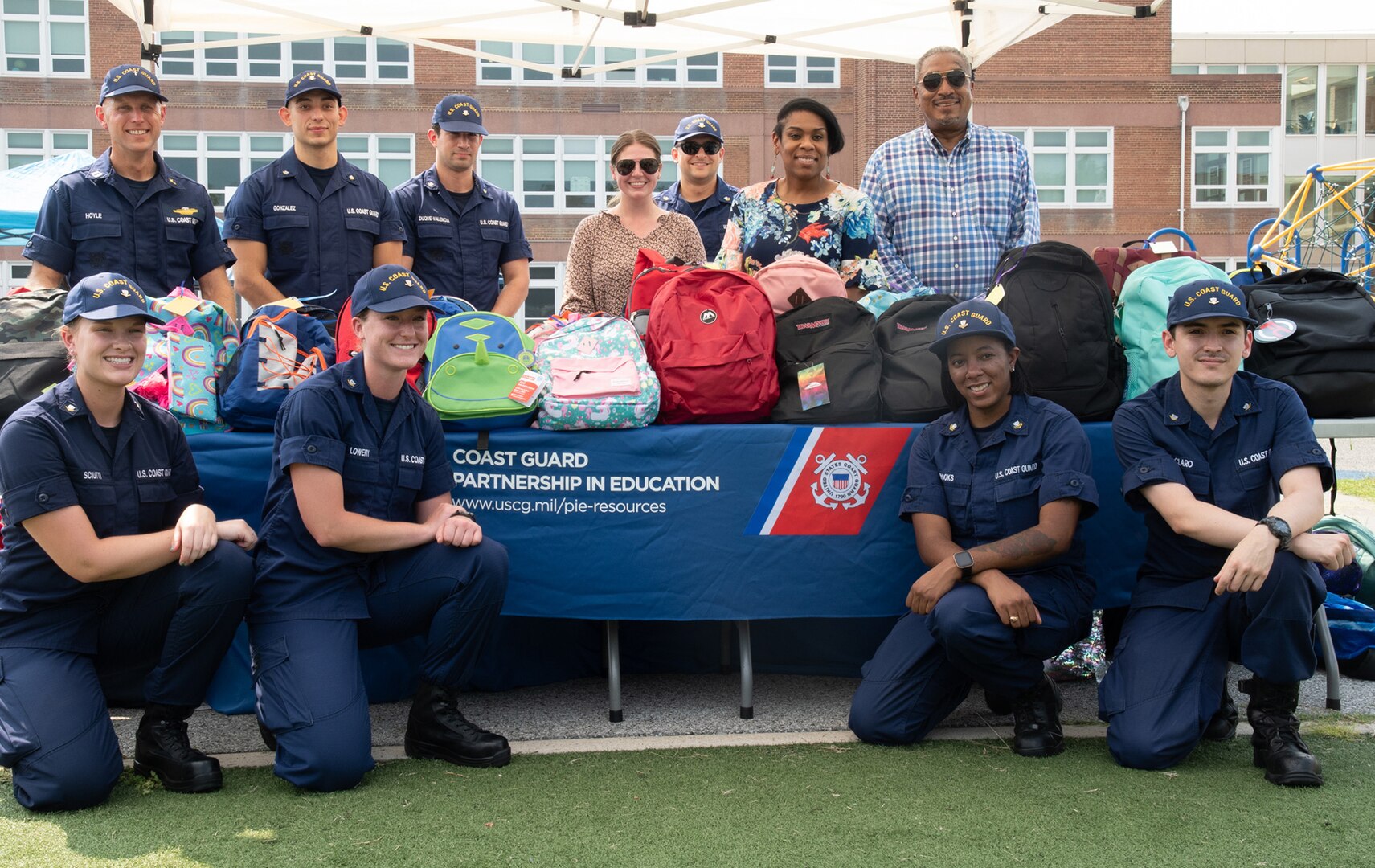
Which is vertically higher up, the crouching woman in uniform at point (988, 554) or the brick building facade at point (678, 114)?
the brick building facade at point (678, 114)

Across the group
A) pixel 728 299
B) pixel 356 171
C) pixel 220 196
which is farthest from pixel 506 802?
pixel 220 196

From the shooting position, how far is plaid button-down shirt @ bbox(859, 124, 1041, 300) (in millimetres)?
4730

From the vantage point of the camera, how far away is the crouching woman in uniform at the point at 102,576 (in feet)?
10.1

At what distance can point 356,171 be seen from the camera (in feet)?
16.0

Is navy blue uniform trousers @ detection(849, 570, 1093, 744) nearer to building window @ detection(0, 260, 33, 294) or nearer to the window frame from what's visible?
building window @ detection(0, 260, 33, 294)

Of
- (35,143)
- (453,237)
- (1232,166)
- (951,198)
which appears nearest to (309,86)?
(453,237)

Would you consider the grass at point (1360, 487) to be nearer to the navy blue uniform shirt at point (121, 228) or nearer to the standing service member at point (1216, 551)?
the standing service member at point (1216, 551)

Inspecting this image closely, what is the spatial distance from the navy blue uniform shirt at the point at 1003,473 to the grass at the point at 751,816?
71 cm

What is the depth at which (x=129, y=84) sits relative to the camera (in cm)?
438

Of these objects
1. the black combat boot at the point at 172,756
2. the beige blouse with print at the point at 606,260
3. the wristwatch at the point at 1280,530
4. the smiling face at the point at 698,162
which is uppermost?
the smiling face at the point at 698,162

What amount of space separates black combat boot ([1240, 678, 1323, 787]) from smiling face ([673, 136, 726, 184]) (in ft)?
10.5

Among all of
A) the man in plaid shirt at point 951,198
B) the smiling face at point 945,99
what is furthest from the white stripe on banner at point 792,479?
the smiling face at point 945,99

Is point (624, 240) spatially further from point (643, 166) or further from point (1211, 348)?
point (1211, 348)

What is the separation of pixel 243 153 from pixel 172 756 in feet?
77.5
